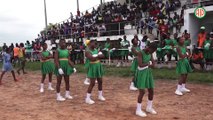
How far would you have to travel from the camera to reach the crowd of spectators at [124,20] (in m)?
23.8

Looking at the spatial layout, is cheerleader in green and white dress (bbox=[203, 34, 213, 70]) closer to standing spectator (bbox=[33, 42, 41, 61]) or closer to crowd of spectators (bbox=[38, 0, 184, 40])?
crowd of spectators (bbox=[38, 0, 184, 40])

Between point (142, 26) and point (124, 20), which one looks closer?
point (142, 26)

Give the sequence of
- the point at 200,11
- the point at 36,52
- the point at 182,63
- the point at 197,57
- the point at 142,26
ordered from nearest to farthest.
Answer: the point at 182,63
the point at 197,57
the point at 200,11
the point at 142,26
the point at 36,52

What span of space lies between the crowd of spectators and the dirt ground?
1057 centimetres

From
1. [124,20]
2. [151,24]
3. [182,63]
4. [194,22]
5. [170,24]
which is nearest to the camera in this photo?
[182,63]

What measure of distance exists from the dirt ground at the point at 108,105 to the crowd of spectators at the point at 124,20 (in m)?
10.6

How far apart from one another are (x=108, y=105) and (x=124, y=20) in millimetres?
17681

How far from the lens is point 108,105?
9.78 metres

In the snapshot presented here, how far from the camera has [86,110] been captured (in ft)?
30.3

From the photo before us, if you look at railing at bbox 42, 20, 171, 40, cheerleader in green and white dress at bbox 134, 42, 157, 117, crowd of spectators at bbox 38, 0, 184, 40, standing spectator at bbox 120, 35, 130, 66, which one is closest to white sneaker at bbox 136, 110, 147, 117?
cheerleader in green and white dress at bbox 134, 42, 157, 117

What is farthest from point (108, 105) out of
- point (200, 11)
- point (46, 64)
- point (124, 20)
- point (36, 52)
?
point (36, 52)

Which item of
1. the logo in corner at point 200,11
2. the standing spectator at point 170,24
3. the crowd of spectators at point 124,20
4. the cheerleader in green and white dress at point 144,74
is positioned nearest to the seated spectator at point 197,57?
the logo in corner at point 200,11

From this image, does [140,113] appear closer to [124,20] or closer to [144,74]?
[144,74]

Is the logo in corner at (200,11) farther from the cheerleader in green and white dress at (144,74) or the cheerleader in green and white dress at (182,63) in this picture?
the cheerleader in green and white dress at (144,74)
